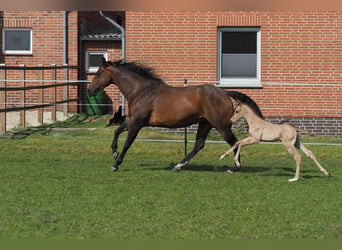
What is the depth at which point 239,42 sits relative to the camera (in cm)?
1501

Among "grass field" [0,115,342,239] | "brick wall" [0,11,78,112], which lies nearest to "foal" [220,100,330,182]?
"grass field" [0,115,342,239]

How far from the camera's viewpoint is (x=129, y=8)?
746mm

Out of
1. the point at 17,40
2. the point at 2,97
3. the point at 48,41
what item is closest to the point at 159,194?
the point at 2,97

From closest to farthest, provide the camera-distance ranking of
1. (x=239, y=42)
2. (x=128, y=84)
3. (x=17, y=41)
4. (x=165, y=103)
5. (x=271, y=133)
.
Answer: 1. (x=271, y=133)
2. (x=165, y=103)
3. (x=128, y=84)
4. (x=239, y=42)
5. (x=17, y=41)

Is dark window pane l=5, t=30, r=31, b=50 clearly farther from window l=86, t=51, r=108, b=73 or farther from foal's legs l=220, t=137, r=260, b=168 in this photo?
foal's legs l=220, t=137, r=260, b=168

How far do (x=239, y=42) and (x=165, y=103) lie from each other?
18.2ft

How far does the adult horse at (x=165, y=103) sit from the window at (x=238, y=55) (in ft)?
16.0

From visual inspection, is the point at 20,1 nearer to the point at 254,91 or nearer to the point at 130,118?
the point at 130,118

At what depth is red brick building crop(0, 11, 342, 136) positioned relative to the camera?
47.7ft

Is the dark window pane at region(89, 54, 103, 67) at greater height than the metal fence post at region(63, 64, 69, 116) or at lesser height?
greater

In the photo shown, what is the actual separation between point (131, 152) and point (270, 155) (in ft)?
8.90

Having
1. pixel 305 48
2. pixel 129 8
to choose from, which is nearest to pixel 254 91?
pixel 305 48

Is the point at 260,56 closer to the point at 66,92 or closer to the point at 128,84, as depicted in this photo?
the point at 128,84

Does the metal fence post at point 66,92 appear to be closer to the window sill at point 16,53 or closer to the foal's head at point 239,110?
the window sill at point 16,53
